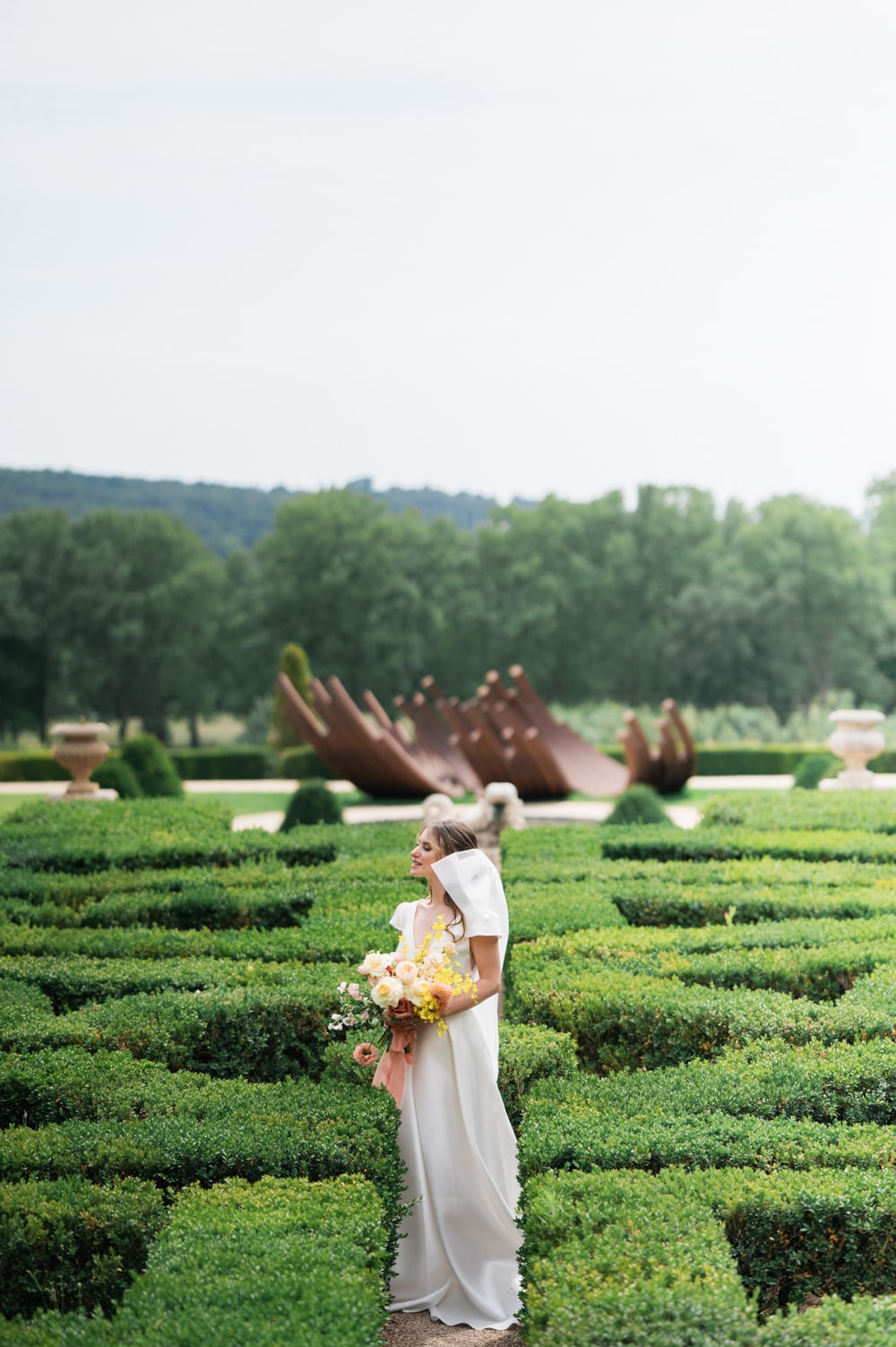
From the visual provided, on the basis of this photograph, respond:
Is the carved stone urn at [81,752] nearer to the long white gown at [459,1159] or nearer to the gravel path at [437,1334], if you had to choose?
the long white gown at [459,1159]

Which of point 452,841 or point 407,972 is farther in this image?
point 452,841

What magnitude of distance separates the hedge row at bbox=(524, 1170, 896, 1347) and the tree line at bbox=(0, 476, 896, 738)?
39401mm

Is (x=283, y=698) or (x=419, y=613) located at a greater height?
(x=419, y=613)

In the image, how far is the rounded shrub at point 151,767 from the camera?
1888 cm

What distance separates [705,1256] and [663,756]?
16325mm

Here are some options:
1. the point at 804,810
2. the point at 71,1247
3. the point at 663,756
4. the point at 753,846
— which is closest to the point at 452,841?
the point at 71,1247

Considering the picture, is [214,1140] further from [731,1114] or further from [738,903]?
[738,903]

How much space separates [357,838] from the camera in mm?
10961

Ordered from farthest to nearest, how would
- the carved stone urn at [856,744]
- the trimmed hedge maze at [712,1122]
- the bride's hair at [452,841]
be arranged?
the carved stone urn at [856,744] < the bride's hair at [452,841] < the trimmed hedge maze at [712,1122]

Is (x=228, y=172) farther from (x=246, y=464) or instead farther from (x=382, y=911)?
(x=382, y=911)

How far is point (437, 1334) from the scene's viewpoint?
431 centimetres

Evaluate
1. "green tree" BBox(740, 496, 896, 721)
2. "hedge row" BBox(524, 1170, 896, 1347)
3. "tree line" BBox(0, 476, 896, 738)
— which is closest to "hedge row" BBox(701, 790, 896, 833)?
"hedge row" BBox(524, 1170, 896, 1347)

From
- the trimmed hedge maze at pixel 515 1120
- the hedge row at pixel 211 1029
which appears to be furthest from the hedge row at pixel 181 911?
the hedge row at pixel 211 1029

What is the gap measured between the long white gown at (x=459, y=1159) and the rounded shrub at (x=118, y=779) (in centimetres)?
1359
